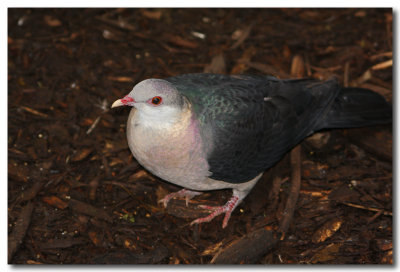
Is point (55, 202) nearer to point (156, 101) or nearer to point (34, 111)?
point (34, 111)

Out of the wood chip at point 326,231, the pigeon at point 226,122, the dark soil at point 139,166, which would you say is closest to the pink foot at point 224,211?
the pigeon at point 226,122

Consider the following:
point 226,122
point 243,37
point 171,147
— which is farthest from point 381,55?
point 171,147

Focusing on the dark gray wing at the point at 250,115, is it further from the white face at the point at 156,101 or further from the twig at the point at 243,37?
the twig at the point at 243,37

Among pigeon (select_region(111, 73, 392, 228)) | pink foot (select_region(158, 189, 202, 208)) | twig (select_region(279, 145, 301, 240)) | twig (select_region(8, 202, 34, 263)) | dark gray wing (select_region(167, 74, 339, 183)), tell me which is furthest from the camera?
pink foot (select_region(158, 189, 202, 208))

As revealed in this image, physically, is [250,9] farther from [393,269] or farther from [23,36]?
[393,269]

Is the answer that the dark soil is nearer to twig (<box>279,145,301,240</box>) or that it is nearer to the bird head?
twig (<box>279,145,301,240</box>)

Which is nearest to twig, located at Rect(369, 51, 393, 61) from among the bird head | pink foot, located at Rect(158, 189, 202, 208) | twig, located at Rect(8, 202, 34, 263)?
pink foot, located at Rect(158, 189, 202, 208)
